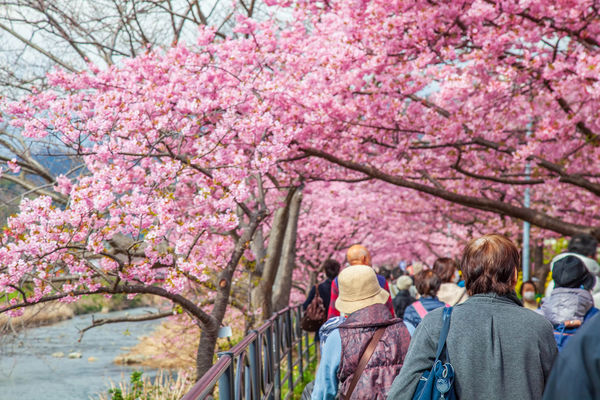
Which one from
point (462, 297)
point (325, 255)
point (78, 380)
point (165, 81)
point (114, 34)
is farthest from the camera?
point (325, 255)

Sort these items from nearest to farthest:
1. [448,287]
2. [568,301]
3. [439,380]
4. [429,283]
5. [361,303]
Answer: [439,380]
[361,303]
[568,301]
[429,283]
[448,287]

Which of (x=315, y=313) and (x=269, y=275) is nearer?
(x=315, y=313)

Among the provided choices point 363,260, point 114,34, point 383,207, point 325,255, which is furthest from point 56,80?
point 325,255

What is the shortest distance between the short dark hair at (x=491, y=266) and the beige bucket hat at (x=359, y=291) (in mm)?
955

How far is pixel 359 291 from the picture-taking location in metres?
3.14

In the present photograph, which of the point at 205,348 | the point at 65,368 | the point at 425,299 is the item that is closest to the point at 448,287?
the point at 425,299

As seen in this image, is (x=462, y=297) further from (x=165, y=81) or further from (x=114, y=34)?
(x=114, y=34)

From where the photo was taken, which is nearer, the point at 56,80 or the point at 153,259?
the point at 153,259

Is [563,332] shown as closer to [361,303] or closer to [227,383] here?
[361,303]

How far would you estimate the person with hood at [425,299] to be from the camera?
13.7 ft

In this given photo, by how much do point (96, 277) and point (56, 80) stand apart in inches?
124

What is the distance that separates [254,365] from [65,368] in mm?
13709

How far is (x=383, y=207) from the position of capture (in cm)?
1762

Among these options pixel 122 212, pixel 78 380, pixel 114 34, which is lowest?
pixel 78 380
